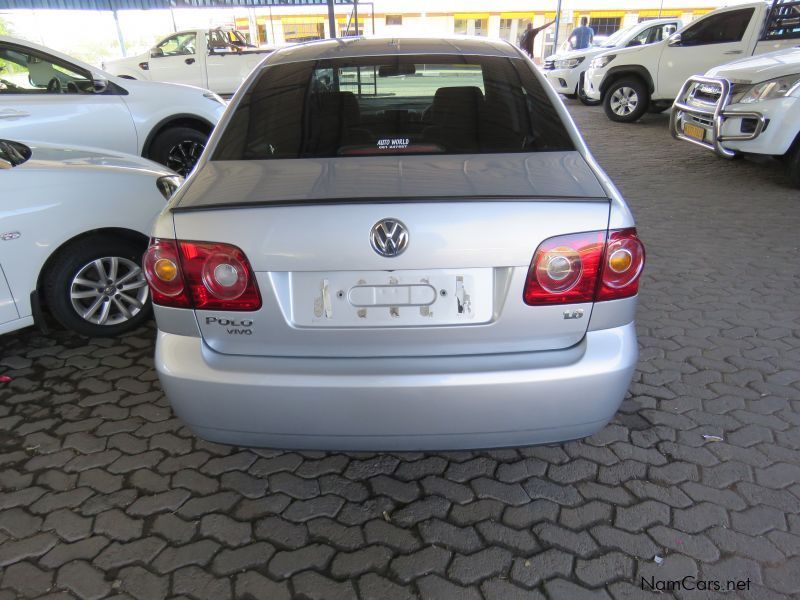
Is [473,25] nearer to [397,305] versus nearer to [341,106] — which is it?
[341,106]

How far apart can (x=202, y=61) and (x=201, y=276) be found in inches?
526

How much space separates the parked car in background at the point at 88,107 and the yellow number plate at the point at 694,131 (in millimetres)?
5609

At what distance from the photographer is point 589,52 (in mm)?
12641

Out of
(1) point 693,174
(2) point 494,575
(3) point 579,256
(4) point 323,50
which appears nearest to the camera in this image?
(3) point 579,256

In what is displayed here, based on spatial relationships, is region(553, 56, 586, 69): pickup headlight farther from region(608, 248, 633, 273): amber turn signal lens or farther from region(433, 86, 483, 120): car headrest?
region(608, 248, 633, 273): amber turn signal lens

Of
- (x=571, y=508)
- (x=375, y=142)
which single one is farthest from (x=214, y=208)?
(x=571, y=508)

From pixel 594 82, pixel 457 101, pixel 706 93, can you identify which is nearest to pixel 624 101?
pixel 594 82

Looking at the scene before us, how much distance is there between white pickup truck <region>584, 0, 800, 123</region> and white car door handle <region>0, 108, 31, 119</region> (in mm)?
9362

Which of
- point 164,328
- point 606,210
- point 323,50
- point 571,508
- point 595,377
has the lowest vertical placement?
point 571,508

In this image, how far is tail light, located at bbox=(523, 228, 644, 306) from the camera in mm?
1756

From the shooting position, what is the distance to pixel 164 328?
6.33 feet

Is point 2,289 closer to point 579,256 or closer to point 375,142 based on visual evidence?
point 375,142

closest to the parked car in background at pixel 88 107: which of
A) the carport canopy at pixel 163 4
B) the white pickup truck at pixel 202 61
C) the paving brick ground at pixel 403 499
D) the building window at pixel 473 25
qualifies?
the paving brick ground at pixel 403 499

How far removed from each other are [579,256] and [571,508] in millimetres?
1014
